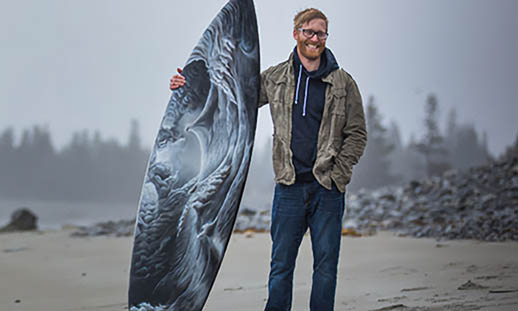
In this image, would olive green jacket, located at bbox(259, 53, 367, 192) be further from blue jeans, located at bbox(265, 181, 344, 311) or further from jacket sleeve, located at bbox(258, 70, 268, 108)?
jacket sleeve, located at bbox(258, 70, 268, 108)

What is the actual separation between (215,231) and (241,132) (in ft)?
1.61

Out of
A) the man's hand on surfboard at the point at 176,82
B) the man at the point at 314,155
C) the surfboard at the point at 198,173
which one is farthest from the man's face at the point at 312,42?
the man's hand on surfboard at the point at 176,82

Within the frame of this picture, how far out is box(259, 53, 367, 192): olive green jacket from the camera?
1985 millimetres

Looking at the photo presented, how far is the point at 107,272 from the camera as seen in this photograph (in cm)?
405

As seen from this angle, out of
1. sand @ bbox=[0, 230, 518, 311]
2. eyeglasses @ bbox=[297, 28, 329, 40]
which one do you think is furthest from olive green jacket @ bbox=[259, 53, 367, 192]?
sand @ bbox=[0, 230, 518, 311]

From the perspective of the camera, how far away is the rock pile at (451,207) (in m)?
5.04

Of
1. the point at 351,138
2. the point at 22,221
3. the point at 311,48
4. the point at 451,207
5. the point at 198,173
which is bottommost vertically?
the point at 22,221

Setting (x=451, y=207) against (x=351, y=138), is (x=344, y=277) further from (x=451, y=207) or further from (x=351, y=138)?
(x=451, y=207)

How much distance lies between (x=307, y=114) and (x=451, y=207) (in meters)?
4.97

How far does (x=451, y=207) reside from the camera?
6398mm

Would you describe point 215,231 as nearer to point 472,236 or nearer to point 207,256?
point 207,256

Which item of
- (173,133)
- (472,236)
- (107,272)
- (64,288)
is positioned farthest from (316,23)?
(472,236)

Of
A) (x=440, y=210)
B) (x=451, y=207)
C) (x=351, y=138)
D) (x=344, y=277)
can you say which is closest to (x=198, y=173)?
(x=351, y=138)

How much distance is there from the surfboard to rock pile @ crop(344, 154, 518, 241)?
314 centimetres
